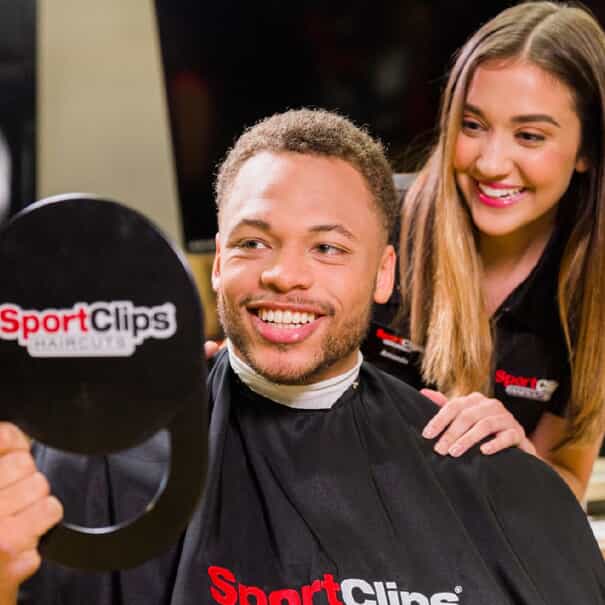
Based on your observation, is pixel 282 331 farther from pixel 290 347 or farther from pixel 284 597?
pixel 284 597

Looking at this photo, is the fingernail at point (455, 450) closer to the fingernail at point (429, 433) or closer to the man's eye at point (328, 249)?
the fingernail at point (429, 433)

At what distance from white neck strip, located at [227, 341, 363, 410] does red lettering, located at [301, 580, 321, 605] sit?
9.7 inches

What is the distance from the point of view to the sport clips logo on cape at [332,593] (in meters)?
1.15

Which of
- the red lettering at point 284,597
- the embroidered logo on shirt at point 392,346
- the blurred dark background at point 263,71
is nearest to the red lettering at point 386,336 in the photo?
the embroidered logo on shirt at point 392,346

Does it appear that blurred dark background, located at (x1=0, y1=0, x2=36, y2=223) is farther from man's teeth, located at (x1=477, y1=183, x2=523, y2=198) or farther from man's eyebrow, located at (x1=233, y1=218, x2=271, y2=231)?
man's eyebrow, located at (x1=233, y1=218, x2=271, y2=231)

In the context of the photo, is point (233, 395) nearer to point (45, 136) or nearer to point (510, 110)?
point (510, 110)

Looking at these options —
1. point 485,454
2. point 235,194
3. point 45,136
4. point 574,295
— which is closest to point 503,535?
point 485,454

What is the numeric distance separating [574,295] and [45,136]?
1.49m

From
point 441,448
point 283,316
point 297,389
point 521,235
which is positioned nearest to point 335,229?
point 283,316

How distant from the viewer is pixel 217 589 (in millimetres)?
1144

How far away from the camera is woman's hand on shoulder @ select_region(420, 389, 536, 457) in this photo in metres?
1.28

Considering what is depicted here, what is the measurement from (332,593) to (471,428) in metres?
0.30

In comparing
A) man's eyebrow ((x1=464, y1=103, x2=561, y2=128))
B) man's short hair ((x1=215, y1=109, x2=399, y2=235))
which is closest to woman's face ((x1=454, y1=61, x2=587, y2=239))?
man's eyebrow ((x1=464, y1=103, x2=561, y2=128))

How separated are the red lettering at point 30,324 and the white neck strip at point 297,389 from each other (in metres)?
0.47
